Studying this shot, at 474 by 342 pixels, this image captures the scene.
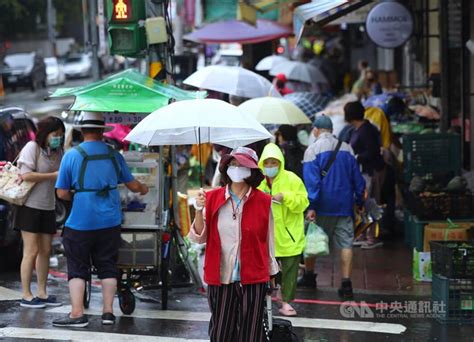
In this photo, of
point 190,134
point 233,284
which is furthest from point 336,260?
point 233,284

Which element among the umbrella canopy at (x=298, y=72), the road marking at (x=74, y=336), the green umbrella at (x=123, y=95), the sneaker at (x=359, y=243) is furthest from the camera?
the umbrella canopy at (x=298, y=72)

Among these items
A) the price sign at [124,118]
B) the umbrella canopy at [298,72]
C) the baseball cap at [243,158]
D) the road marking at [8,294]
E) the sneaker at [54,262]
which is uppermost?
the umbrella canopy at [298,72]

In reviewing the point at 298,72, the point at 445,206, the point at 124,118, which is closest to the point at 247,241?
the point at 124,118

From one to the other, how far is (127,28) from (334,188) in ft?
9.57

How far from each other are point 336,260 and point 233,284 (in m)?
5.57

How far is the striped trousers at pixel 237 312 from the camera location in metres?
6.94

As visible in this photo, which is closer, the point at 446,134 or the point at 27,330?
the point at 27,330

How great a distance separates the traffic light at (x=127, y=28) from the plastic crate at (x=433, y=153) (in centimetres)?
418

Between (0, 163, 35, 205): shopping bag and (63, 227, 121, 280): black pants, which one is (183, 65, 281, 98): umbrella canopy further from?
(63, 227, 121, 280): black pants

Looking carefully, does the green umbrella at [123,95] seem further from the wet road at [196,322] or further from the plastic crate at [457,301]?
the plastic crate at [457,301]

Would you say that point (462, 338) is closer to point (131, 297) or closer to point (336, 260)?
point (131, 297)

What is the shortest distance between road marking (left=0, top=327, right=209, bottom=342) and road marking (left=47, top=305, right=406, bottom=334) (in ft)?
2.28

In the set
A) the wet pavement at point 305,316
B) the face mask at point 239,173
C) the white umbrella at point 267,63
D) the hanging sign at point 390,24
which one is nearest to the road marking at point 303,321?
the wet pavement at point 305,316

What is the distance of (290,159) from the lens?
1127 cm
